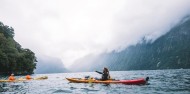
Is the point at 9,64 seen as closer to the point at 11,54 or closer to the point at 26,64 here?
the point at 11,54

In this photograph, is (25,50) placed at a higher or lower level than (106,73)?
higher

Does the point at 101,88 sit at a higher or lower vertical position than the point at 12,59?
lower

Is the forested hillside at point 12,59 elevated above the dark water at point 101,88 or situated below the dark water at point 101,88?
above

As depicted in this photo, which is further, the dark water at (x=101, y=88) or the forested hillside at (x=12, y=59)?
the forested hillside at (x=12, y=59)

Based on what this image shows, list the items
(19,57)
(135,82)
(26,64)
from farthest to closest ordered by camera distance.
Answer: (26,64)
(19,57)
(135,82)

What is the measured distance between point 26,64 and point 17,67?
579 centimetres

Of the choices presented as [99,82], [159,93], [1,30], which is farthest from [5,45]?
[159,93]

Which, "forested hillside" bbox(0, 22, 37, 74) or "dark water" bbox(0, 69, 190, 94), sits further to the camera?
"forested hillside" bbox(0, 22, 37, 74)

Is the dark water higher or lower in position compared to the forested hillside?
lower

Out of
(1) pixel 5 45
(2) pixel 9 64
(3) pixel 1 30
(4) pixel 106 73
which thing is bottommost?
(4) pixel 106 73

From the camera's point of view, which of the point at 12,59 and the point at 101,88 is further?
the point at 12,59

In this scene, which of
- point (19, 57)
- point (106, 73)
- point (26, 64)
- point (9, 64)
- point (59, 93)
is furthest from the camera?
point (26, 64)

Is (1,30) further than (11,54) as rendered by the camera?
Yes

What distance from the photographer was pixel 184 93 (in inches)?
896
